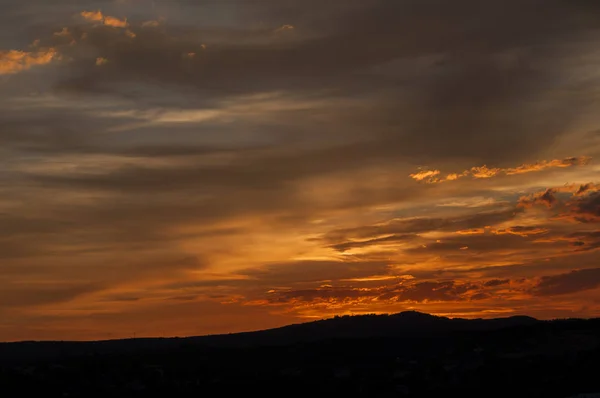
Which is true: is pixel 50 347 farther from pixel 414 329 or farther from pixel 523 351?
pixel 523 351

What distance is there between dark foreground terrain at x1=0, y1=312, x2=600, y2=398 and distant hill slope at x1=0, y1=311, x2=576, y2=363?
17.6 metres

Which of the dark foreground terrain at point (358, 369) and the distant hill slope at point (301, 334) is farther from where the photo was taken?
the distant hill slope at point (301, 334)

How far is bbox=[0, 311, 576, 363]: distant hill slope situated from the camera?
14525 centimetres

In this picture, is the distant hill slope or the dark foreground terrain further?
the distant hill slope

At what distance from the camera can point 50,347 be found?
149m

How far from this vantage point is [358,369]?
102250 millimetres

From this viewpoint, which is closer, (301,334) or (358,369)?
(358,369)

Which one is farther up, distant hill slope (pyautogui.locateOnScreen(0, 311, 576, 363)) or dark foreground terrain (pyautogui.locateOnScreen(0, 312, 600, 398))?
distant hill slope (pyautogui.locateOnScreen(0, 311, 576, 363))

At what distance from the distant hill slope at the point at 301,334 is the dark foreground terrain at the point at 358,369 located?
17558 millimetres

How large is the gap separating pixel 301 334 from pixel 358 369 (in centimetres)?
5087

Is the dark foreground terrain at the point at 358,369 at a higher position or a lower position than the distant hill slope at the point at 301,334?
lower

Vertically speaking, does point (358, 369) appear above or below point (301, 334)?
below

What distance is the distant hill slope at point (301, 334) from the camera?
14525cm

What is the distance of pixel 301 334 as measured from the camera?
152 meters
